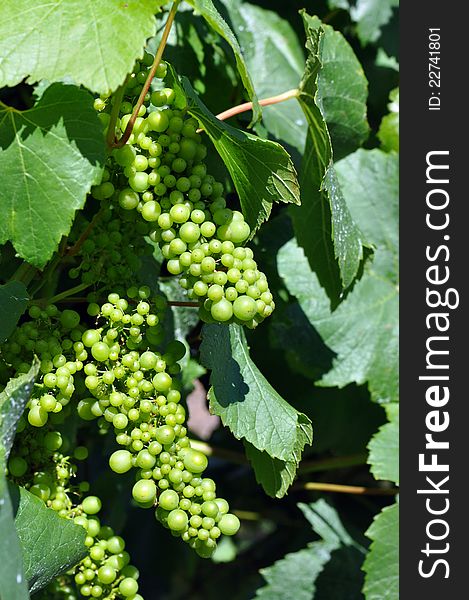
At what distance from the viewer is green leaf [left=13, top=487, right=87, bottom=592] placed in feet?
3.02

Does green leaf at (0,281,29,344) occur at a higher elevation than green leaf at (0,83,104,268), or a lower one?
lower

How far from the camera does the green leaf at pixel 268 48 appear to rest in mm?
1681

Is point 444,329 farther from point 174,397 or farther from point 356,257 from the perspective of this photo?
point 174,397

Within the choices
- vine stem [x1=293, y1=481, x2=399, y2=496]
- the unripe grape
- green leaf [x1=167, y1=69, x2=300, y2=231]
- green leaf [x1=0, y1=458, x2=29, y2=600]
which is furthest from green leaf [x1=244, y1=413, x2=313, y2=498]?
vine stem [x1=293, y1=481, x2=399, y2=496]

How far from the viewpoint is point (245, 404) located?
43.4 inches

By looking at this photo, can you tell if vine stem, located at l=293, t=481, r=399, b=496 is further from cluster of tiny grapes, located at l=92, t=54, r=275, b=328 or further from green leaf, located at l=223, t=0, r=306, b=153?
cluster of tiny grapes, located at l=92, t=54, r=275, b=328

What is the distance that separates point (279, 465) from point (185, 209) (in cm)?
37

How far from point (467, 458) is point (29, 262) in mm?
936

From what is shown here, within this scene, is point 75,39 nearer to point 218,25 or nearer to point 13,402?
point 218,25

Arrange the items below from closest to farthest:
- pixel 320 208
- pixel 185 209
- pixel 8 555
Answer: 1. pixel 8 555
2. pixel 185 209
3. pixel 320 208

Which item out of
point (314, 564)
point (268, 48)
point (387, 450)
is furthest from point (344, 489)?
point (268, 48)

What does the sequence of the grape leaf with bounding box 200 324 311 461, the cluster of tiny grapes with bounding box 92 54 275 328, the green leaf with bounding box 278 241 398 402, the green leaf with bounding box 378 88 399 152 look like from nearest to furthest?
the cluster of tiny grapes with bounding box 92 54 275 328 → the grape leaf with bounding box 200 324 311 461 → the green leaf with bounding box 278 241 398 402 → the green leaf with bounding box 378 88 399 152

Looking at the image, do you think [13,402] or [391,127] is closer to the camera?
[13,402]

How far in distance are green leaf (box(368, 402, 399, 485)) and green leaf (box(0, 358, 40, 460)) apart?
817 mm
